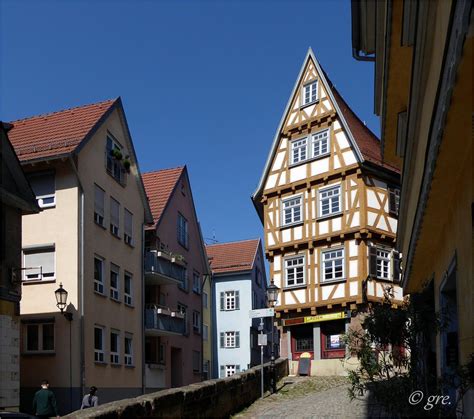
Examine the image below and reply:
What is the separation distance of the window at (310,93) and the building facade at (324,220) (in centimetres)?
5

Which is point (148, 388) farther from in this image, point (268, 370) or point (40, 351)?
point (268, 370)

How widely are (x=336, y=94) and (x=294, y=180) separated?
4.57 metres

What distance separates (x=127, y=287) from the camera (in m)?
29.8

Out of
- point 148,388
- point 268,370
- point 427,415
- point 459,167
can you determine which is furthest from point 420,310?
point 148,388

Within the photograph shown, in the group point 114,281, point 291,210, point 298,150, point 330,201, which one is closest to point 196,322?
point 291,210

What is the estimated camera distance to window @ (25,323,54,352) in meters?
24.1

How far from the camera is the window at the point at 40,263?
24672 mm

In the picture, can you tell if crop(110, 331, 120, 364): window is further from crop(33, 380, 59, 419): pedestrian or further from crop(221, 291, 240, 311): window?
crop(221, 291, 240, 311): window

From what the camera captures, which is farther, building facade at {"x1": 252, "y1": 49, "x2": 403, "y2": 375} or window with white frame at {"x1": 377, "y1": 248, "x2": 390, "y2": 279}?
window with white frame at {"x1": 377, "y1": 248, "x2": 390, "y2": 279}

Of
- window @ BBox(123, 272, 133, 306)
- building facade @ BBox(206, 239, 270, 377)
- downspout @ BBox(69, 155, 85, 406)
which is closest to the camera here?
downspout @ BBox(69, 155, 85, 406)

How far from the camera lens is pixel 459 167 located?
683 centimetres

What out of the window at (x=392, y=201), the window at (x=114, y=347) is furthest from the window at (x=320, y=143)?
the window at (x=114, y=347)

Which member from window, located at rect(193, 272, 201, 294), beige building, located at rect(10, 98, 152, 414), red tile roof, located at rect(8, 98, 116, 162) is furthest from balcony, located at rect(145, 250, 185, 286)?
red tile roof, located at rect(8, 98, 116, 162)

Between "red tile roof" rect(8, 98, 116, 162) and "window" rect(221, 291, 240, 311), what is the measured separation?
2482 centimetres
